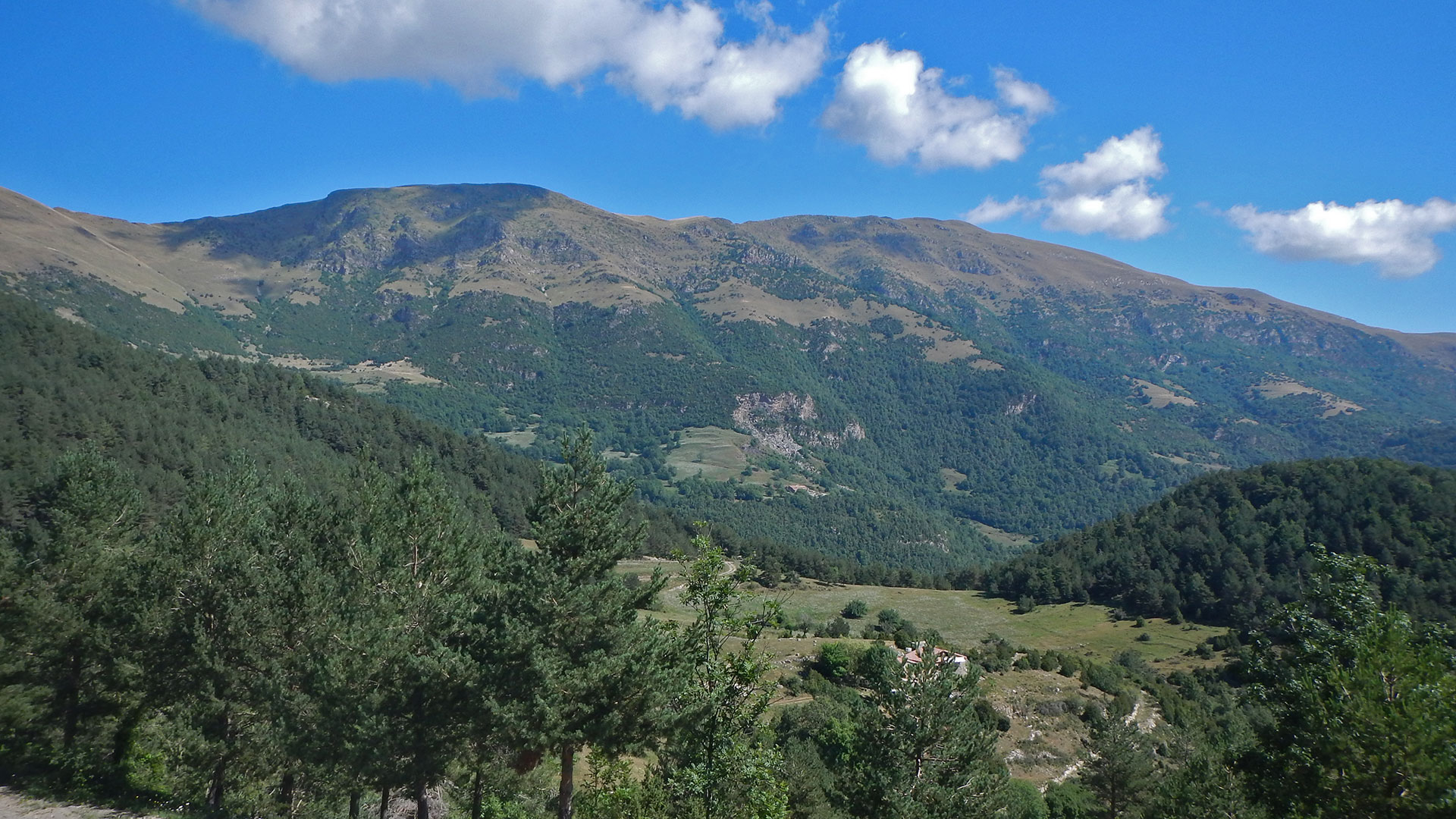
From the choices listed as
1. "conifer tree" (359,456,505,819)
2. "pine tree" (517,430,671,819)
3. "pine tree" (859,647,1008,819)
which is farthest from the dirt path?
"pine tree" (859,647,1008,819)

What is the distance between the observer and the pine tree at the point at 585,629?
18656 millimetres

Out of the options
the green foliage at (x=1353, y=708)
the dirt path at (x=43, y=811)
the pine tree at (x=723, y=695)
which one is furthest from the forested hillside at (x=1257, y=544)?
the dirt path at (x=43, y=811)

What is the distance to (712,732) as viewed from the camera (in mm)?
15484

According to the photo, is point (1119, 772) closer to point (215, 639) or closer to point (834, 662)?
point (834, 662)

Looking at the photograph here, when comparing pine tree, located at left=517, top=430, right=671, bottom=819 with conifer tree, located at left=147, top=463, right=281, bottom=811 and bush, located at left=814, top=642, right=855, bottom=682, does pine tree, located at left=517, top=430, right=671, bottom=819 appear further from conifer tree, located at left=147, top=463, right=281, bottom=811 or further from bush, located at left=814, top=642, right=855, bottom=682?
A: bush, located at left=814, top=642, right=855, bottom=682

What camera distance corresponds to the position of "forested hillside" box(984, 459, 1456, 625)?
339 ft

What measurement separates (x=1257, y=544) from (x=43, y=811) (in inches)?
Answer: 5503

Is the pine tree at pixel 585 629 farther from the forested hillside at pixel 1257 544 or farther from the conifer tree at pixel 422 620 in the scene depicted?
the forested hillside at pixel 1257 544

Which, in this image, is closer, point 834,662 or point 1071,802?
point 1071,802

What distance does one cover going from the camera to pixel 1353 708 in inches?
583

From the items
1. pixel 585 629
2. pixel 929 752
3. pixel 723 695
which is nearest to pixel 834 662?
pixel 929 752

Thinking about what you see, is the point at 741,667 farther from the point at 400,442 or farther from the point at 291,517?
the point at 400,442

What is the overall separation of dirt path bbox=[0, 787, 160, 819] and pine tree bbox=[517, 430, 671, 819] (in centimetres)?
1296

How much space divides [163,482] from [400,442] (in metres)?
61.6
